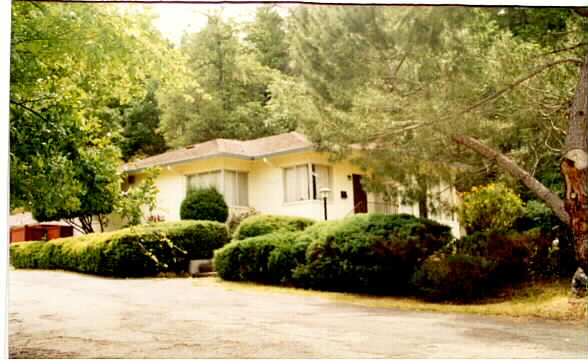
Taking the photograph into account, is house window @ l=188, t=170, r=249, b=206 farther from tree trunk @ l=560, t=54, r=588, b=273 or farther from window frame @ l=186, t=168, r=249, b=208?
tree trunk @ l=560, t=54, r=588, b=273

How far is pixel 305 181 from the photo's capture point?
822 centimetres

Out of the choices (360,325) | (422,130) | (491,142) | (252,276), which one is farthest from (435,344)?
(252,276)

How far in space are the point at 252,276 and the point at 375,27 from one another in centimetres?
286

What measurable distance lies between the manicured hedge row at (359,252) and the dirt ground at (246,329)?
40 centimetres

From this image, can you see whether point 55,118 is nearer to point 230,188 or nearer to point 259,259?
point 259,259

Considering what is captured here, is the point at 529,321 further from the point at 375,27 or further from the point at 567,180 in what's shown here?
the point at 375,27

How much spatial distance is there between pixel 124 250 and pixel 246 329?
9.75 ft

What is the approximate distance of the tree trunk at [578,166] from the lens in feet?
11.4

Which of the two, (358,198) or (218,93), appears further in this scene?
(358,198)

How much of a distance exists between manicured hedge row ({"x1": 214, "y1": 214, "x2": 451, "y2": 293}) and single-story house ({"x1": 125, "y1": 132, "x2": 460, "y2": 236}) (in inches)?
91.5

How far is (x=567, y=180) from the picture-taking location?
3574 millimetres

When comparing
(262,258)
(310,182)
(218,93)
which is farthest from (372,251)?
(218,93)

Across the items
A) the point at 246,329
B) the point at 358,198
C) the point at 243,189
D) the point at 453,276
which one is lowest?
the point at 246,329

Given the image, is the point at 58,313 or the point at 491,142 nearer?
the point at 58,313
